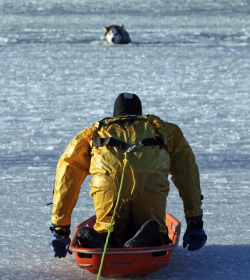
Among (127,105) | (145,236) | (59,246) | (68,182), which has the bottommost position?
(59,246)

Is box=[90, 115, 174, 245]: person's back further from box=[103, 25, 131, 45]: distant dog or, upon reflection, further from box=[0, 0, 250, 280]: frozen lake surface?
box=[103, 25, 131, 45]: distant dog

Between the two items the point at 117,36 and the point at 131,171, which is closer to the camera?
the point at 131,171

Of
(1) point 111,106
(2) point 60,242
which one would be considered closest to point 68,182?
(2) point 60,242

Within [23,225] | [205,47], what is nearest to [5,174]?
[23,225]

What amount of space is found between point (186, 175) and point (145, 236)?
1.45ft

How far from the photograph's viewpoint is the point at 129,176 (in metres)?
2.87

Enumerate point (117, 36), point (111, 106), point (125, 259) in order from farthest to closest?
point (117, 36), point (111, 106), point (125, 259)

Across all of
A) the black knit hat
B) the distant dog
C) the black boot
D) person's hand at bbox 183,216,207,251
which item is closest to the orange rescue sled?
the black boot

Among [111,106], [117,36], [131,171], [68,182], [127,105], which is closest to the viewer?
[131,171]

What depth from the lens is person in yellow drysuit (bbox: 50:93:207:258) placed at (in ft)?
9.47

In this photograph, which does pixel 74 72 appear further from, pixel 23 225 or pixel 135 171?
pixel 135 171

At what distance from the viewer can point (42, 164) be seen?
199 inches

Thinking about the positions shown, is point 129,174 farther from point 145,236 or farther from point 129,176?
point 145,236

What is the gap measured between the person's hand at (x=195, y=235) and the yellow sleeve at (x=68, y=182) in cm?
52
